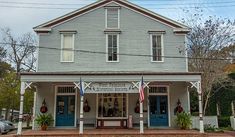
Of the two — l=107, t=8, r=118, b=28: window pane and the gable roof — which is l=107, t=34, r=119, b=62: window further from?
the gable roof

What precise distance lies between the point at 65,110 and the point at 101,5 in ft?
26.1

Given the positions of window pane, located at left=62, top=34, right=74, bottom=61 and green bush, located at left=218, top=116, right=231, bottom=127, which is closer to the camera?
window pane, located at left=62, top=34, right=74, bottom=61

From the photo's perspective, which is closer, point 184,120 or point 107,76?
point 107,76

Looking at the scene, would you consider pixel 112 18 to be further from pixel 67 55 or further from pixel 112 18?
pixel 67 55

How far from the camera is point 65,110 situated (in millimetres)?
21531

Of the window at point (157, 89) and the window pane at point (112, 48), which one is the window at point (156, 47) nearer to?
the window at point (157, 89)

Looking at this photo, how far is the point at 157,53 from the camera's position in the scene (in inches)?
874

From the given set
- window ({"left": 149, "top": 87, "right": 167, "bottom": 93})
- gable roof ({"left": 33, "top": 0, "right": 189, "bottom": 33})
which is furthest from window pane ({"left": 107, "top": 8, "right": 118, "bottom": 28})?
window ({"left": 149, "top": 87, "right": 167, "bottom": 93})

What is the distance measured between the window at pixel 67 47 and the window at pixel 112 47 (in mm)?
2600

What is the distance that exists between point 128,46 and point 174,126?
6.38 m

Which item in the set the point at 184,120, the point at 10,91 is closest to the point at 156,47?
the point at 184,120

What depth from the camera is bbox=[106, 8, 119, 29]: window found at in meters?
22.5

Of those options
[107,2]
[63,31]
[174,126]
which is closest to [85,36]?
[63,31]

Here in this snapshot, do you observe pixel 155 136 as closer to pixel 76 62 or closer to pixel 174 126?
pixel 174 126
